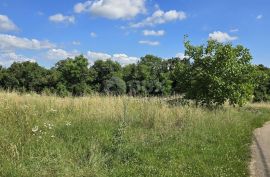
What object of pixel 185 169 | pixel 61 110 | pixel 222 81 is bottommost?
pixel 185 169

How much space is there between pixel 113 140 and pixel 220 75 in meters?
13.8

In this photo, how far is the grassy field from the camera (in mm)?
8852

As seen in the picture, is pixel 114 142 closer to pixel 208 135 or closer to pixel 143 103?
pixel 208 135

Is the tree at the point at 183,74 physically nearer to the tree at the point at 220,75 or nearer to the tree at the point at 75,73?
the tree at the point at 220,75

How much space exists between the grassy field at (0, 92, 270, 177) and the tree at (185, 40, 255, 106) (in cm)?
605

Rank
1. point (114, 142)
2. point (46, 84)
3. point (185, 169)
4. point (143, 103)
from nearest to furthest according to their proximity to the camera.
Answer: point (185, 169) < point (114, 142) < point (143, 103) < point (46, 84)

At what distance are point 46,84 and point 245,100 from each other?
4771 cm

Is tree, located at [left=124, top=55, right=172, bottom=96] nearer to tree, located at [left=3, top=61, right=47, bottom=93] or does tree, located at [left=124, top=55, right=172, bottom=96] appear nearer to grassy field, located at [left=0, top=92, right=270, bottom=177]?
tree, located at [left=3, top=61, right=47, bottom=93]

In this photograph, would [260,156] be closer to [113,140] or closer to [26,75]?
[113,140]

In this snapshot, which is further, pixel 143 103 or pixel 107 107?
pixel 143 103

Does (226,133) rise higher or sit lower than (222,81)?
lower

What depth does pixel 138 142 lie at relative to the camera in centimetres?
1155

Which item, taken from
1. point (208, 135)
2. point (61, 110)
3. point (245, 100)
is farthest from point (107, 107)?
point (245, 100)

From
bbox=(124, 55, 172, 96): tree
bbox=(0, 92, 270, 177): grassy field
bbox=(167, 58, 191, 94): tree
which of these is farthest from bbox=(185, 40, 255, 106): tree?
bbox=(124, 55, 172, 96): tree
